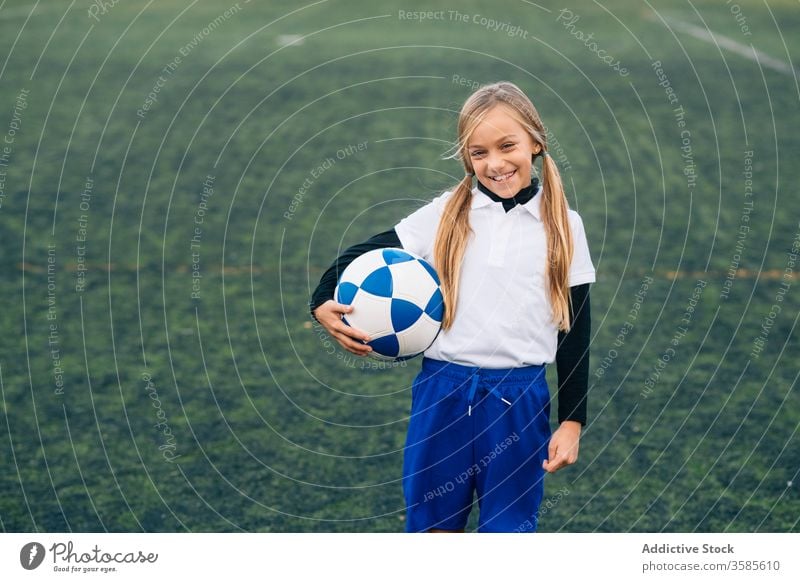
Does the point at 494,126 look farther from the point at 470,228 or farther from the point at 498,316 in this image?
the point at 498,316

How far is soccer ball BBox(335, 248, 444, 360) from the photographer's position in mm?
3783

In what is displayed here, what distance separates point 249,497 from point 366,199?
5.49m

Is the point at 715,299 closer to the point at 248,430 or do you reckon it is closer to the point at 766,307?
the point at 766,307

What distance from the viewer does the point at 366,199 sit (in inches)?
425

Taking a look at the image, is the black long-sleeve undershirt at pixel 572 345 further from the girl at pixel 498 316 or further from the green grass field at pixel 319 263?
the green grass field at pixel 319 263

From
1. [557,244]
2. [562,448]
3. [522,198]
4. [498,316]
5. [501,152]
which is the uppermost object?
→ [501,152]

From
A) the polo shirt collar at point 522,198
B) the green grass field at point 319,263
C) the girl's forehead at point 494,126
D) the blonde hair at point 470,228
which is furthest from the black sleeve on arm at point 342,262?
the green grass field at point 319,263

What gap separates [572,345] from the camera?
384cm

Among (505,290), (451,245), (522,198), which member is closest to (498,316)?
(505,290)

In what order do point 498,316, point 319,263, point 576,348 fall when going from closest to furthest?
1. point 498,316
2. point 576,348
3. point 319,263

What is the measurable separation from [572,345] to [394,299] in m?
0.59

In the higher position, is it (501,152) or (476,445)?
(501,152)

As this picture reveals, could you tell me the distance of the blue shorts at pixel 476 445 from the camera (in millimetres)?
3773

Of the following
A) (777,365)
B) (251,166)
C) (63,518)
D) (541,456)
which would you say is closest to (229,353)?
(63,518)
